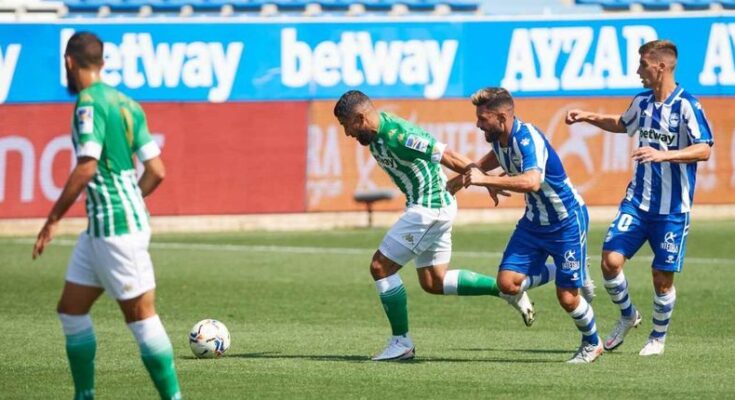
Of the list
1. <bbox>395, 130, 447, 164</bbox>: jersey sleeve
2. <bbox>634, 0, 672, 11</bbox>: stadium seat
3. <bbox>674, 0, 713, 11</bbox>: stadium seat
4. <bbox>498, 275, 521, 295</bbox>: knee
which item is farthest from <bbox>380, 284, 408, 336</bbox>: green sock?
<bbox>674, 0, 713, 11</bbox>: stadium seat

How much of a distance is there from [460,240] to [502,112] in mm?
11274

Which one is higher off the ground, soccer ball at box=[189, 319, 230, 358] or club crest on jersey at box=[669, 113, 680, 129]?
club crest on jersey at box=[669, 113, 680, 129]

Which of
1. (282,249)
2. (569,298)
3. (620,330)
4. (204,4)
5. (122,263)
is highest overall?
(204,4)

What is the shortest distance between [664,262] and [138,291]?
15.3ft

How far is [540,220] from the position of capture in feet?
34.0

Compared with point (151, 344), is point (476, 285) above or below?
below

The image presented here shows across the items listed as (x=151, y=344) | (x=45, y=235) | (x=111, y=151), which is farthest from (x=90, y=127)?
(x=151, y=344)

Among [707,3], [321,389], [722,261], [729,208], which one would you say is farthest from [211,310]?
[707,3]

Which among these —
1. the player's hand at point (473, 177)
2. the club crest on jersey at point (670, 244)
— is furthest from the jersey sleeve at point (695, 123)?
the player's hand at point (473, 177)

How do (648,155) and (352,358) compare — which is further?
(352,358)

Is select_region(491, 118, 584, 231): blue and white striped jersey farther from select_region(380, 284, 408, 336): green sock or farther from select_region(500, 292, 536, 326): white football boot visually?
select_region(380, 284, 408, 336): green sock

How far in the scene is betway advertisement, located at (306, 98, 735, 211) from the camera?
2297 cm

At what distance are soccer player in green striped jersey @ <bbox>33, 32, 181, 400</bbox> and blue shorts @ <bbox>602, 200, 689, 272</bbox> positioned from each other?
4.35 metres

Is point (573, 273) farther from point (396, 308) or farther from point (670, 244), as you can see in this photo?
point (396, 308)
